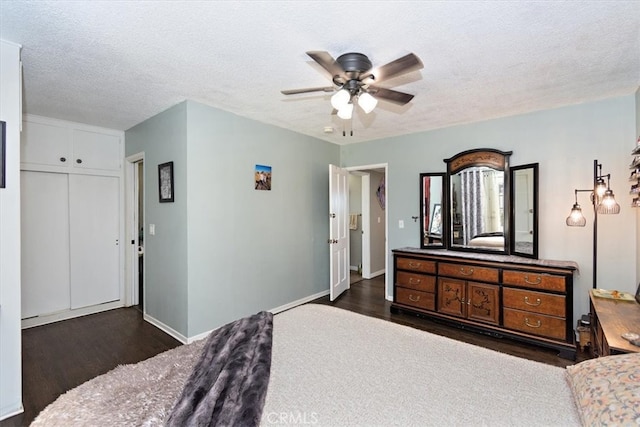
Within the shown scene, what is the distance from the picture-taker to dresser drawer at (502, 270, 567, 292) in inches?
109

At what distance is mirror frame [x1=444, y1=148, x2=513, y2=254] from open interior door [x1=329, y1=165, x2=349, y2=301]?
1.47 meters

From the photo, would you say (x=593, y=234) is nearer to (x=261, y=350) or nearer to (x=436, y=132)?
(x=436, y=132)

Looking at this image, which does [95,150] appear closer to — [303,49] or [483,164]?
[303,49]

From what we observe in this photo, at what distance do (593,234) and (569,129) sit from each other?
3.47ft

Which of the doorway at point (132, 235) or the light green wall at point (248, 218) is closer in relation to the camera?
the light green wall at point (248, 218)

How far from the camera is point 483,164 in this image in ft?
11.8

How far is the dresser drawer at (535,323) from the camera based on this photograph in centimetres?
276

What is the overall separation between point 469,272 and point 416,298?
2.32 feet

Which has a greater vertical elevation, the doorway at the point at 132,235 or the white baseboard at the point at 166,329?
the doorway at the point at 132,235

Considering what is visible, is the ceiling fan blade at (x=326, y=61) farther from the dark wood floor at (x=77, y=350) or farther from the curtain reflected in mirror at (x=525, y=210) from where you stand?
the dark wood floor at (x=77, y=350)

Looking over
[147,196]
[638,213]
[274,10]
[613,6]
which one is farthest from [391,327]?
[147,196]

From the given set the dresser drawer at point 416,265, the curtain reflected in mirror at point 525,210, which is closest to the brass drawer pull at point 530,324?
the curtain reflected in mirror at point 525,210

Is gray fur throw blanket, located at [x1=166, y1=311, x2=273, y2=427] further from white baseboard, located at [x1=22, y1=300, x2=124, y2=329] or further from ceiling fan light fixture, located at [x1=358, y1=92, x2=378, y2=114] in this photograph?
white baseboard, located at [x1=22, y1=300, x2=124, y2=329]

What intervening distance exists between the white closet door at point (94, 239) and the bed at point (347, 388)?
10.4ft
